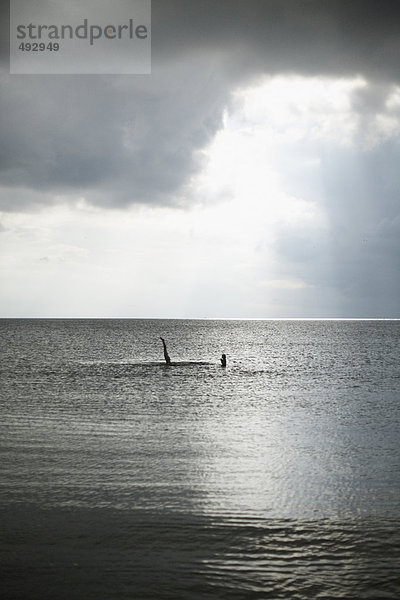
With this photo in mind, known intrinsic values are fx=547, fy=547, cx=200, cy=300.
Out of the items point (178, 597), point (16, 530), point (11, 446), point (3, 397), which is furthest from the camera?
point (3, 397)

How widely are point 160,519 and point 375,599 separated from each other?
5.33 meters

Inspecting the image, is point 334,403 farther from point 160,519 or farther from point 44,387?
point 160,519

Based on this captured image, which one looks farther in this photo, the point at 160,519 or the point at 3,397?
the point at 3,397

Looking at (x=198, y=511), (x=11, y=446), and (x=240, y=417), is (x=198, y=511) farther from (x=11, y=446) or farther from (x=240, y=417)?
(x=240, y=417)

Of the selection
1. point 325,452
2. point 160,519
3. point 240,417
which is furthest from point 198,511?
point 240,417

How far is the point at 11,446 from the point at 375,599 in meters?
14.9

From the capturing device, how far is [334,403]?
115 ft

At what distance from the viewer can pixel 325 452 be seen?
2095 centimetres

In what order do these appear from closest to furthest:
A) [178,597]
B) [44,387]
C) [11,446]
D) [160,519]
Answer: [178,597], [160,519], [11,446], [44,387]

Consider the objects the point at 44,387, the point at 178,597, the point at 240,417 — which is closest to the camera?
the point at 178,597

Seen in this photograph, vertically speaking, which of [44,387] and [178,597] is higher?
[44,387]

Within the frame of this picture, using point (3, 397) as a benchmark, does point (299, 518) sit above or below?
below

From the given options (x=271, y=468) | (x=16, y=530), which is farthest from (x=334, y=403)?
(x=16, y=530)

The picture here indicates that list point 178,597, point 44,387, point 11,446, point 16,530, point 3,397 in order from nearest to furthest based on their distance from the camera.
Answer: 1. point 178,597
2. point 16,530
3. point 11,446
4. point 3,397
5. point 44,387
